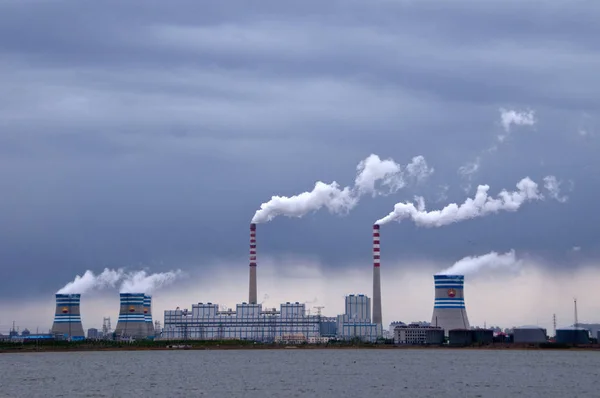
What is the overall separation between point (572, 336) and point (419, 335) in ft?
92.3

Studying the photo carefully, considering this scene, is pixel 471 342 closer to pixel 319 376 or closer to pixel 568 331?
pixel 568 331

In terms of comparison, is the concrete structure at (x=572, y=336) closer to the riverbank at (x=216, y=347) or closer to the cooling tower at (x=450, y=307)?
the riverbank at (x=216, y=347)

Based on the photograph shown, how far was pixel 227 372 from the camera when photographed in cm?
9631

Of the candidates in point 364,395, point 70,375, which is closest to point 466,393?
point 364,395

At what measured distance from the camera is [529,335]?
176 metres

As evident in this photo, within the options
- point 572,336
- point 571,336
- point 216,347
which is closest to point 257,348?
point 216,347

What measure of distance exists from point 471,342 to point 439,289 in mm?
11993

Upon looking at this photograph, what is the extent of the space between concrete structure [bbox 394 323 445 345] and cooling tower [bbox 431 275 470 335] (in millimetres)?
2248

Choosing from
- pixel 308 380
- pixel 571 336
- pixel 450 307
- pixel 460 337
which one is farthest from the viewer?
pixel 450 307

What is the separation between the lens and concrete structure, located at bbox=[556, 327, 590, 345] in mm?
168375

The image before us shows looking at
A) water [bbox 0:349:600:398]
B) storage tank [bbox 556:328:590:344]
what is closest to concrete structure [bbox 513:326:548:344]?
storage tank [bbox 556:328:590:344]

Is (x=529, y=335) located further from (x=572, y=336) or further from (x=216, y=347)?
(x=216, y=347)

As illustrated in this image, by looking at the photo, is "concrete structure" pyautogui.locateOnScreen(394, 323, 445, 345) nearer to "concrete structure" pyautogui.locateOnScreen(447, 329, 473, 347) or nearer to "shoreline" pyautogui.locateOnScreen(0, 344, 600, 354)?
"concrete structure" pyautogui.locateOnScreen(447, 329, 473, 347)

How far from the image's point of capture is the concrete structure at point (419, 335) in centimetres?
17788
